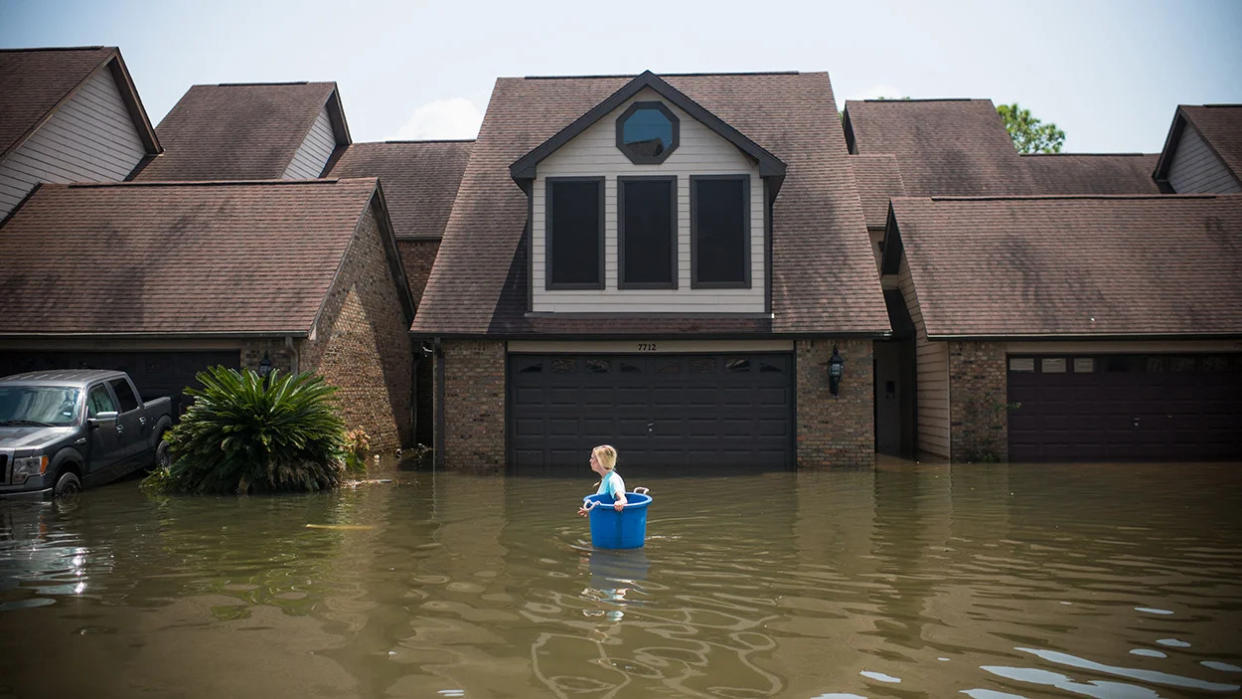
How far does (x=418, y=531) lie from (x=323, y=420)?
5131 millimetres

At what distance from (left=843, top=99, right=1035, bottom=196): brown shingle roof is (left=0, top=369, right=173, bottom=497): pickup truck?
73.6 ft

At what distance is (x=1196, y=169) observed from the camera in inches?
1134

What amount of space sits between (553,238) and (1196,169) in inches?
819

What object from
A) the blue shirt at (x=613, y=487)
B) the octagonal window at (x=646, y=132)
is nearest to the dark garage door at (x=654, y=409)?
the octagonal window at (x=646, y=132)

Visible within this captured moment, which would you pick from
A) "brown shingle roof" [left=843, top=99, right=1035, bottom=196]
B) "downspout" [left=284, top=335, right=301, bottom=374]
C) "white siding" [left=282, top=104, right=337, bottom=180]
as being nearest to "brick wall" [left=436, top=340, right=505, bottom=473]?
"downspout" [left=284, top=335, right=301, bottom=374]

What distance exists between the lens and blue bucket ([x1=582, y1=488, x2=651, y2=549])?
30.9 ft

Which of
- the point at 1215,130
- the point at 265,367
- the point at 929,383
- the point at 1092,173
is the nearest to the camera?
the point at 265,367

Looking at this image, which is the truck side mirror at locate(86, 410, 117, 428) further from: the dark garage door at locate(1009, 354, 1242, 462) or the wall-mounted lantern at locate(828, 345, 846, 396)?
the dark garage door at locate(1009, 354, 1242, 462)

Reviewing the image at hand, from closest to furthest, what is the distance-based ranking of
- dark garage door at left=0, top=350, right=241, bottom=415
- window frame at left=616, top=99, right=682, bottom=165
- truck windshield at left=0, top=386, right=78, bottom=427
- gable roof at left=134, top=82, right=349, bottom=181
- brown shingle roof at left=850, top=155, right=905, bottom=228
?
truck windshield at left=0, top=386, right=78, bottom=427 < dark garage door at left=0, top=350, right=241, bottom=415 < window frame at left=616, top=99, right=682, bottom=165 < brown shingle roof at left=850, top=155, right=905, bottom=228 < gable roof at left=134, top=82, right=349, bottom=181

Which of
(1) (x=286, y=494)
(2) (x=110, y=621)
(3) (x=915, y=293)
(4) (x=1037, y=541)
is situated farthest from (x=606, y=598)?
(3) (x=915, y=293)

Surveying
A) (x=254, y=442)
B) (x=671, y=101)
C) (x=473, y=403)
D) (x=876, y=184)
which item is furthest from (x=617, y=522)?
(x=876, y=184)

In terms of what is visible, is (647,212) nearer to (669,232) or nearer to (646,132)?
(669,232)

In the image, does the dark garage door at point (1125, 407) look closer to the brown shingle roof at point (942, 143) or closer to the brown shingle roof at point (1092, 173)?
the brown shingle roof at point (942, 143)

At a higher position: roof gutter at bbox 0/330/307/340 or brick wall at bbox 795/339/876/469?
roof gutter at bbox 0/330/307/340
